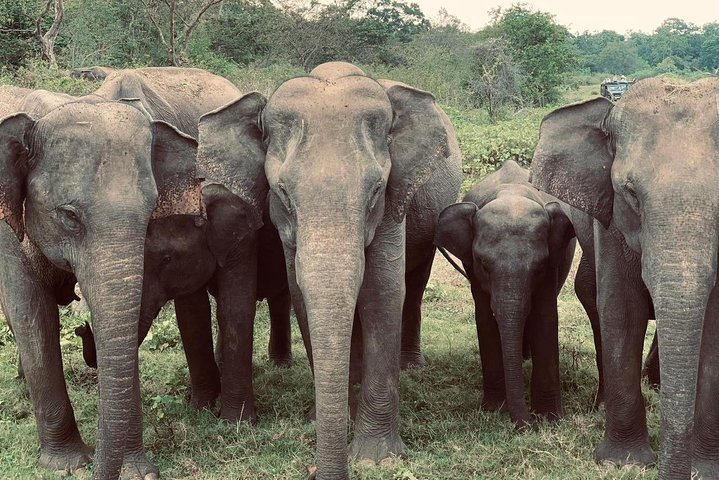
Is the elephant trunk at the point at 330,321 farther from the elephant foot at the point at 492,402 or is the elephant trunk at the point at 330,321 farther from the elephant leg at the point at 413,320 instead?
the elephant leg at the point at 413,320

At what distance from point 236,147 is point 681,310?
7.86ft

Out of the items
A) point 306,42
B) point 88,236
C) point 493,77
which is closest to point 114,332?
point 88,236

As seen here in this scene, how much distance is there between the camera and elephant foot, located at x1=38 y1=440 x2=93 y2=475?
508 centimetres

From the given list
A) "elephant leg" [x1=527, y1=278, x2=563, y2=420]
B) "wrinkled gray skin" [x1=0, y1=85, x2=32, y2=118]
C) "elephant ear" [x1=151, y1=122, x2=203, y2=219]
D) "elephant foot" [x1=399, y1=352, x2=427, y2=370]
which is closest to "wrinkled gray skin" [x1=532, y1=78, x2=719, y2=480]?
"elephant leg" [x1=527, y1=278, x2=563, y2=420]

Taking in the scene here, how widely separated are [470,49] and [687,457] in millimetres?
30939

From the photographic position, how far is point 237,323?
579 centimetres

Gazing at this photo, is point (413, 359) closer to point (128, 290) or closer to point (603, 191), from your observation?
point (603, 191)

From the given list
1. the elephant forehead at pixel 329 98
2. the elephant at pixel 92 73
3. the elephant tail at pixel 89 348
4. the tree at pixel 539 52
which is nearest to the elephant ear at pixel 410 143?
the elephant forehead at pixel 329 98

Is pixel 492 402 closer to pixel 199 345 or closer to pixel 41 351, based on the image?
pixel 199 345

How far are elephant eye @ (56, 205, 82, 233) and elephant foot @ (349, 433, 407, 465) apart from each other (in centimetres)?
193

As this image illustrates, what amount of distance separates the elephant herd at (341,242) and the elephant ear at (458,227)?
0.04ft

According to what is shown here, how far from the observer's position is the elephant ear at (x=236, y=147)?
5.01 meters

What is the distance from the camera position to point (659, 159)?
4.08 metres

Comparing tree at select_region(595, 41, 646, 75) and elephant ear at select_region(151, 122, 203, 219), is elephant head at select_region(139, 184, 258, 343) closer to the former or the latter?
elephant ear at select_region(151, 122, 203, 219)
